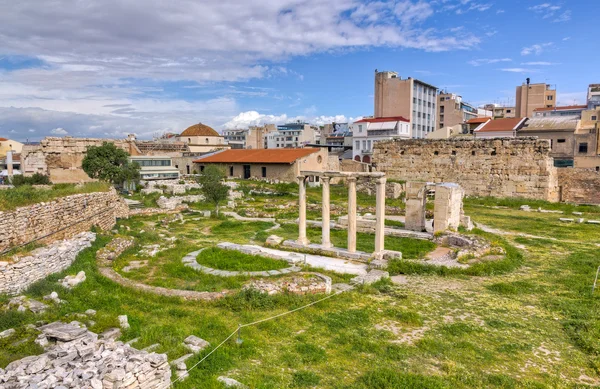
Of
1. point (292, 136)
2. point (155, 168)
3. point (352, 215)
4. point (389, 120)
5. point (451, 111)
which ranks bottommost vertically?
point (352, 215)

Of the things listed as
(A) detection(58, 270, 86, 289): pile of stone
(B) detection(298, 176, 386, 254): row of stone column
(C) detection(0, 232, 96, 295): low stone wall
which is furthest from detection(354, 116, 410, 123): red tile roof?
(A) detection(58, 270, 86, 289): pile of stone

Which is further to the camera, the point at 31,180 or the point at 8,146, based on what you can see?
the point at 8,146

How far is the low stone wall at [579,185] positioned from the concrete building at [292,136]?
57.3 meters

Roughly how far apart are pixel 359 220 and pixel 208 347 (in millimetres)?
13240

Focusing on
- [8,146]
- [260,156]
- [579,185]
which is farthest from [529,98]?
[8,146]

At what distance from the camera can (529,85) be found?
2552 inches

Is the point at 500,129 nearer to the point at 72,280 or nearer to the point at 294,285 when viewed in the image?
the point at 294,285

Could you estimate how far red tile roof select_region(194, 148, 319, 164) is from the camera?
4194cm

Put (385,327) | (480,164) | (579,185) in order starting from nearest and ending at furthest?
(385,327), (579,185), (480,164)

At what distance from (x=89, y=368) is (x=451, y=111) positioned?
76535 millimetres

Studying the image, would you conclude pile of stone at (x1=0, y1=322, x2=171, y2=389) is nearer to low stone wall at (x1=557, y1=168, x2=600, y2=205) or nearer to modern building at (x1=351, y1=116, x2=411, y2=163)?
low stone wall at (x1=557, y1=168, x2=600, y2=205)

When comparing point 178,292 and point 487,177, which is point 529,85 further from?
point 178,292

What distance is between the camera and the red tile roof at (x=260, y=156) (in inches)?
1651

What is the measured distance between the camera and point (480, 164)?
3039 cm
